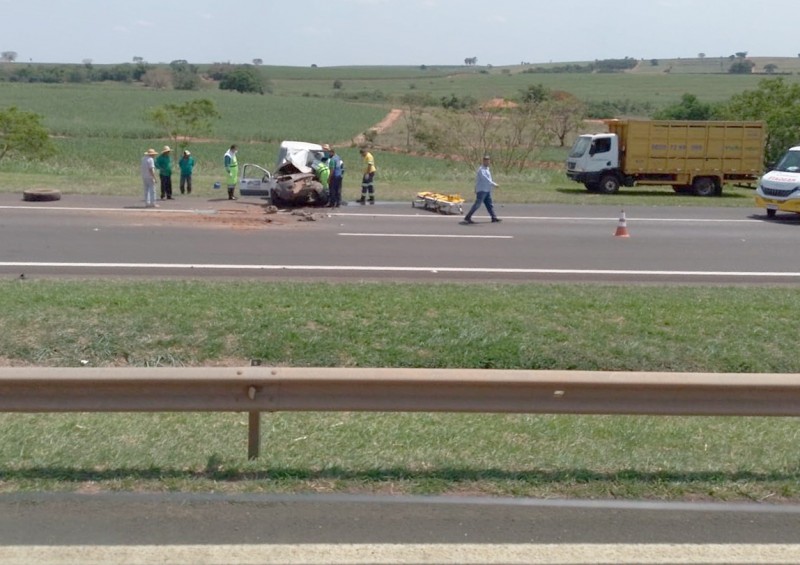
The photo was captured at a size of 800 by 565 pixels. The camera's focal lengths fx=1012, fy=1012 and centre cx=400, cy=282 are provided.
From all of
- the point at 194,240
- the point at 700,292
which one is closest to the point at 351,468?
the point at 700,292

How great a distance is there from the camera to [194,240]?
19078mm

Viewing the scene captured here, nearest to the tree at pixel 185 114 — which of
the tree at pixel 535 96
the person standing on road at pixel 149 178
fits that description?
the tree at pixel 535 96

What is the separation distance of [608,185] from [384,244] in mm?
16797

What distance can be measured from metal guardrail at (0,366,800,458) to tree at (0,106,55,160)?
135ft

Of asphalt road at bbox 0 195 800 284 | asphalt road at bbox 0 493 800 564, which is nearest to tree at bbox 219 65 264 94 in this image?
asphalt road at bbox 0 195 800 284

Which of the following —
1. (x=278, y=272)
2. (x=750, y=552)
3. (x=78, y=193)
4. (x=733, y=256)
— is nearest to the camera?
(x=750, y=552)

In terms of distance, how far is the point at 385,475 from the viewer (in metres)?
6.45

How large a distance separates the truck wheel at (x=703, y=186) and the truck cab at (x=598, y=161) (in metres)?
2.82

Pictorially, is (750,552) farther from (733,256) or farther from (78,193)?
(78,193)

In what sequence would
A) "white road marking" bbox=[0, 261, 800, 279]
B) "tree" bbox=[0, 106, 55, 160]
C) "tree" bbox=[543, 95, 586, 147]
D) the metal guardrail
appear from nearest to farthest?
the metal guardrail → "white road marking" bbox=[0, 261, 800, 279] → "tree" bbox=[0, 106, 55, 160] → "tree" bbox=[543, 95, 586, 147]

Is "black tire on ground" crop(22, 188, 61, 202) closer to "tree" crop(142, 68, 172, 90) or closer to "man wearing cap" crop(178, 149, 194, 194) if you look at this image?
"man wearing cap" crop(178, 149, 194, 194)

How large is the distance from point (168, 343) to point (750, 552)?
6652 millimetres

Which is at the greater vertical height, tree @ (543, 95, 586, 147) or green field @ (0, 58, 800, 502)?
tree @ (543, 95, 586, 147)

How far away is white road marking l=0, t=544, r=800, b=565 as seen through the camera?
17.0 feet
